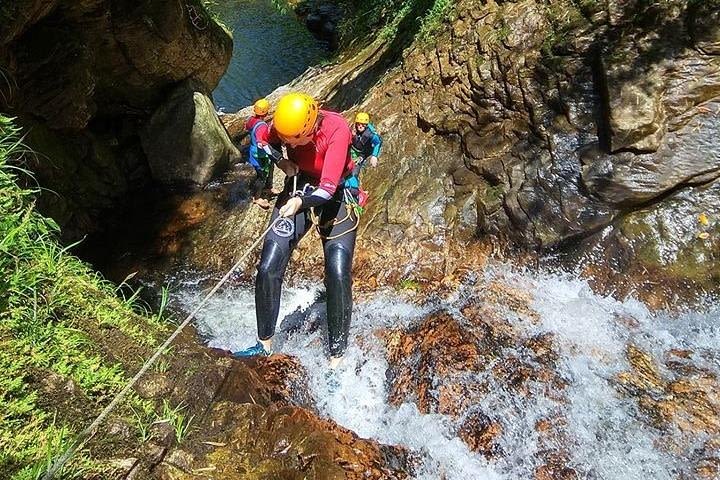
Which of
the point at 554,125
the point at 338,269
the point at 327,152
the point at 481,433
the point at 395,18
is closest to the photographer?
the point at 481,433

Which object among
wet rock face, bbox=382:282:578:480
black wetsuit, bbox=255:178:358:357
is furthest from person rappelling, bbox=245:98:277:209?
wet rock face, bbox=382:282:578:480

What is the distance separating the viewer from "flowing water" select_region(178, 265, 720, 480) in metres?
4.28

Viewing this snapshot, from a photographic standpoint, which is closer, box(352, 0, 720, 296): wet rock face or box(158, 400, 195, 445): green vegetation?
box(158, 400, 195, 445): green vegetation

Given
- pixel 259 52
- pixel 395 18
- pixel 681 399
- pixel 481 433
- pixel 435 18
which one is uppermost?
pixel 435 18

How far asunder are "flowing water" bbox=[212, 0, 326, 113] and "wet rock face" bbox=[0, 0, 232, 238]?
4.33m

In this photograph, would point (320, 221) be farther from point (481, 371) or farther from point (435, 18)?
point (435, 18)

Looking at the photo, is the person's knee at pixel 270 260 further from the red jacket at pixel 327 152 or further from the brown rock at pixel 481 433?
the brown rock at pixel 481 433

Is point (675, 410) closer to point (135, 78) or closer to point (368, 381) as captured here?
point (368, 381)

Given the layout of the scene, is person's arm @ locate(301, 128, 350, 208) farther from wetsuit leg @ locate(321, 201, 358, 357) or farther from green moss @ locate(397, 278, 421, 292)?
green moss @ locate(397, 278, 421, 292)

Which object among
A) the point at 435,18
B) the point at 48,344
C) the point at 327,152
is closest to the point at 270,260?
the point at 327,152

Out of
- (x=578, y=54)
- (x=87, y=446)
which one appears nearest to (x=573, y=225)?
(x=578, y=54)

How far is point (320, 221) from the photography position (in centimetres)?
517

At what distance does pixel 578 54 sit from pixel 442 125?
1793mm

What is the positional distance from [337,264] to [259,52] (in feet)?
46.3
